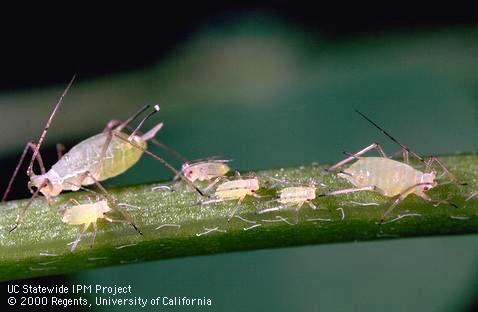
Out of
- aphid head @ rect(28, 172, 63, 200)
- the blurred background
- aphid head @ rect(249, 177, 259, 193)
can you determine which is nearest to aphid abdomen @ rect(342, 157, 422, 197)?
aphid head @ rect(249, 177, 259, 193)

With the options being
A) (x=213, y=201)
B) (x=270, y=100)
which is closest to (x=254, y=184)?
(x=213, y=201)

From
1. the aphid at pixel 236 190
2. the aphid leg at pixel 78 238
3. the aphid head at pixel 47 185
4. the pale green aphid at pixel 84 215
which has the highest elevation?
the aphid head at pixel 47 185

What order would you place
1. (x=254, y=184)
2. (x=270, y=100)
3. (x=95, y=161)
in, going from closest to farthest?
(x=254, y=184)
(x=95, y=161)
(x=270, y=100)

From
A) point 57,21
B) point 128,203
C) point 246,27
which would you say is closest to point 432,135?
point 246,27

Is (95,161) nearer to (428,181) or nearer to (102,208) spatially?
(102,208)

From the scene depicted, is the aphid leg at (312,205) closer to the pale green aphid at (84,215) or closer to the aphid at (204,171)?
the aphid at (204,171)

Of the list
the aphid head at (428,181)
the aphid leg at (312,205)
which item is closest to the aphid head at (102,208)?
the aphid leg at (312,205)

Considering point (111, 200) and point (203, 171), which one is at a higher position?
point (203, 171)
